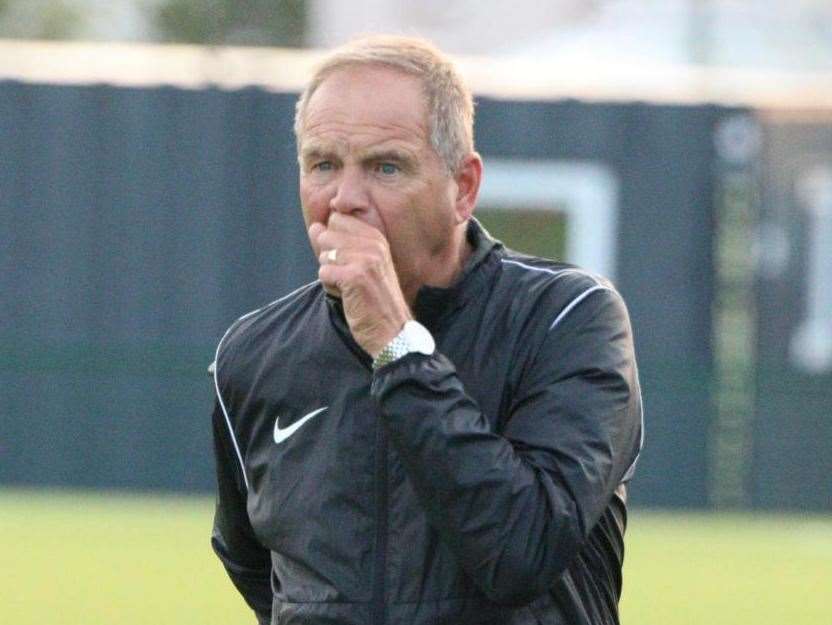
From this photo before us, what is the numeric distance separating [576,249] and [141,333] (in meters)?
3.34

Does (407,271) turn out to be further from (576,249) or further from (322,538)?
(576,249)

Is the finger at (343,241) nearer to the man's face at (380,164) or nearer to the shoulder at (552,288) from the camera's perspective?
the man's face at (380,164)

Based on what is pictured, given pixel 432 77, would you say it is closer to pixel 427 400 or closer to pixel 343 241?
pixel 343 241

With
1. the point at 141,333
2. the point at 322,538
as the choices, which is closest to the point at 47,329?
the point at 141,333

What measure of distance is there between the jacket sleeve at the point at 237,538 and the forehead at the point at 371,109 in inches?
26.8

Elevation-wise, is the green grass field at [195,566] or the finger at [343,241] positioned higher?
the finger at [343,241]

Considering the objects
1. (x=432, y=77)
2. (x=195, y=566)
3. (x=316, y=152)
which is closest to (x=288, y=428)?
(x=316, y=152)

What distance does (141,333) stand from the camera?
597 inches

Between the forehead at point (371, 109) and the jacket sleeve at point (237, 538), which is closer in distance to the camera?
the forehead at point (371, 109)

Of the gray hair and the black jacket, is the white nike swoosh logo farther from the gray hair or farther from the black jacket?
the gray hair

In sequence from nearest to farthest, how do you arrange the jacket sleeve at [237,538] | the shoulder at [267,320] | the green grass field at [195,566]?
the shoulder at [267,320]
the jacket sleeve at [237,538]
the green grass field at [195,566]

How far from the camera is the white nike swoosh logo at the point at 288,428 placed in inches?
136

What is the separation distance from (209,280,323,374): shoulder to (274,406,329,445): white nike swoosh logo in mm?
202

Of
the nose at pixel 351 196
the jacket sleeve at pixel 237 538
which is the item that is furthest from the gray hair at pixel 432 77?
the jacket sleeve at pixel 237 538
